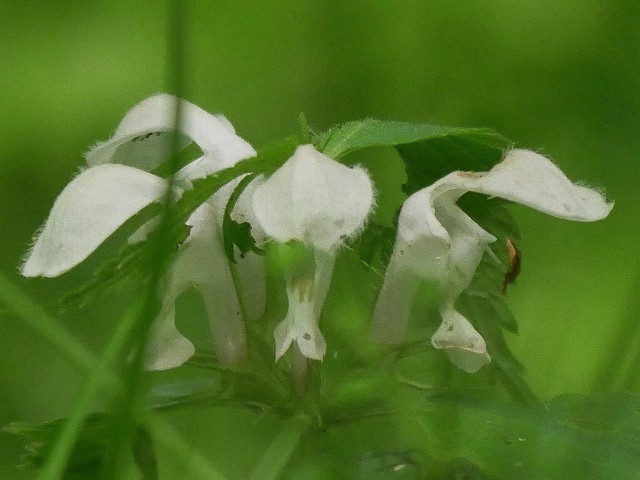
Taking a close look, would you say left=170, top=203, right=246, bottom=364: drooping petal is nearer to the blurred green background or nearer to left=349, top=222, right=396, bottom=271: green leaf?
left=349, top=222, right=396, bottom=271: green leaf

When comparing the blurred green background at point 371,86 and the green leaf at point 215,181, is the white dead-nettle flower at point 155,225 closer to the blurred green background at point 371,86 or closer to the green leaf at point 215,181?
the green leaf at point 215,181

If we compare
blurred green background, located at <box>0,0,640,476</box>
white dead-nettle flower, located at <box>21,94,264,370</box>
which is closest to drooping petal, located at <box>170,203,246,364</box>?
white dead-nettle flower, located at <box>21,94,264,370</box>

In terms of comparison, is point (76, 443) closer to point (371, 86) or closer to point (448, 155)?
point (448, 155)

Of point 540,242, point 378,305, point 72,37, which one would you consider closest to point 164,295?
point 378,305

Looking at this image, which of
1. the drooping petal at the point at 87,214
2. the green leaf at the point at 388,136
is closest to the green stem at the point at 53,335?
the drooping petal at the point at 87,214

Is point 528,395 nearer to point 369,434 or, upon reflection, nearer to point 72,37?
point 369,434

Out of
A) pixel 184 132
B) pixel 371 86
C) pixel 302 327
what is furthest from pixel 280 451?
pixel 371 86
